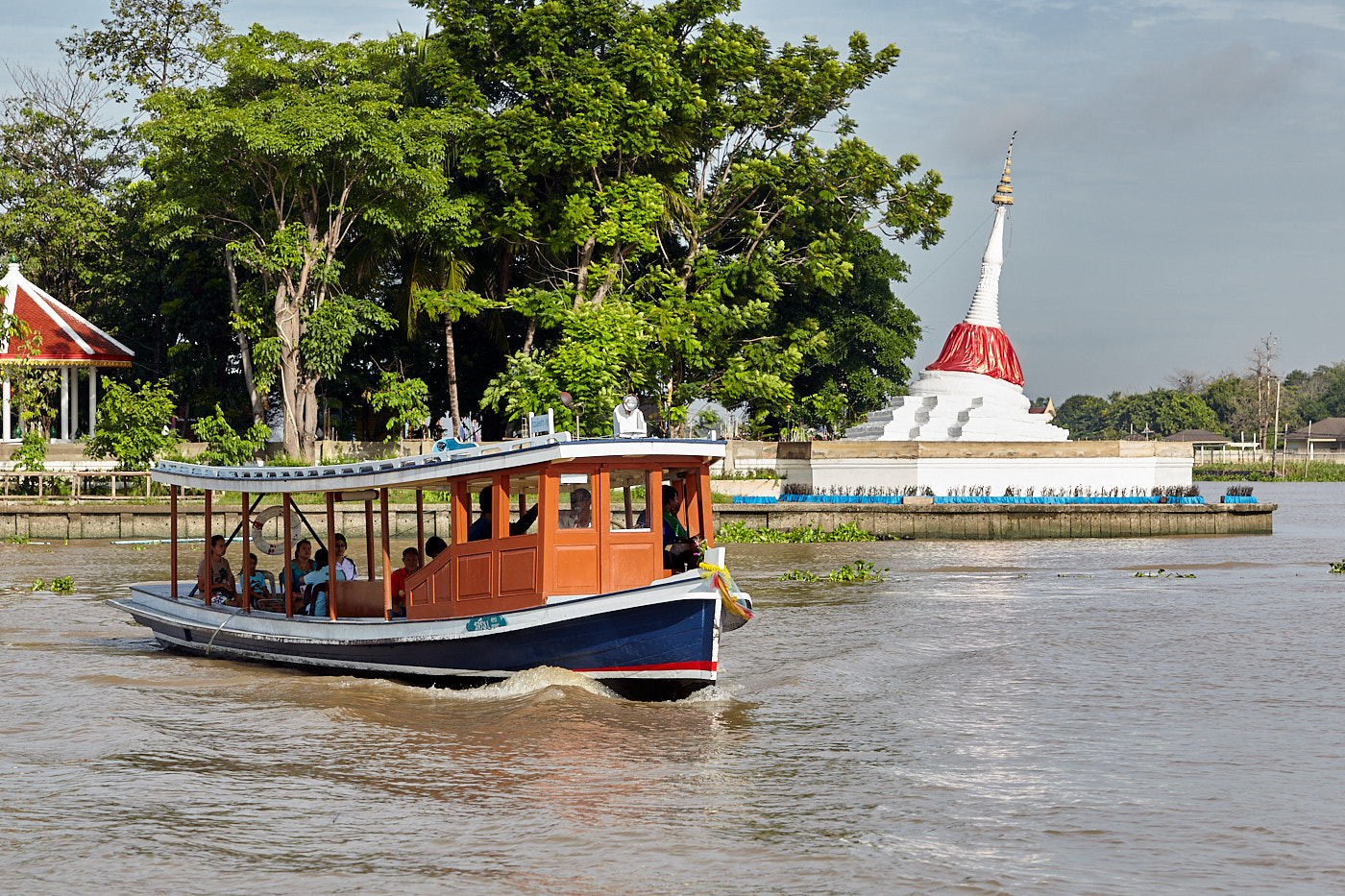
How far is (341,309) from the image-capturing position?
3500cm

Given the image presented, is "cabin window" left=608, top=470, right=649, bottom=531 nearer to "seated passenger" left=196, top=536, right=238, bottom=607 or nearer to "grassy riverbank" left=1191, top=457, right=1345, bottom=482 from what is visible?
"seated passenger" left=196, top=536, right=238, bottom=607

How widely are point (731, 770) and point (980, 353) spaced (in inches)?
1336

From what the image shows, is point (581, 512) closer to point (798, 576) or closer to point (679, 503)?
point (679, 503)

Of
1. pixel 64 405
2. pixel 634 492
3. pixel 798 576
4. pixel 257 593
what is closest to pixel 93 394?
pixel 64 405

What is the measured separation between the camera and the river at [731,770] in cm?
739

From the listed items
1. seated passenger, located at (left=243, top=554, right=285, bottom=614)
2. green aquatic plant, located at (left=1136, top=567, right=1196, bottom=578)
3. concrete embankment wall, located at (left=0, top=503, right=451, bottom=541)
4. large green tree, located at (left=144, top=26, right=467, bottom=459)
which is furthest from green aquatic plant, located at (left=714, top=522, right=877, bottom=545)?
seated passenger, located at (left=243, top=554, right=285, bottom=614)

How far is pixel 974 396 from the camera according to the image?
132 ft

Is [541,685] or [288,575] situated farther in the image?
[288,575]

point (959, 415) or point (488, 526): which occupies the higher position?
point (959, 415)

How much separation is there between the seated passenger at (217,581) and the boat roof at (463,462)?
1390mm

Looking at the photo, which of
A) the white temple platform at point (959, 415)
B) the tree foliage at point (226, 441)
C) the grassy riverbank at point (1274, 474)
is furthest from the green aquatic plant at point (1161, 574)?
the grassy riverbank at point (1274, 474)

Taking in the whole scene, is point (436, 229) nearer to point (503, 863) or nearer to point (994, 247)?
point (994, 247)

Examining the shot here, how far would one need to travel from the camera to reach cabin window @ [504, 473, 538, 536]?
1199 cm

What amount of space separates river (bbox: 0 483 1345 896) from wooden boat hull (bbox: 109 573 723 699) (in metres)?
0.25
